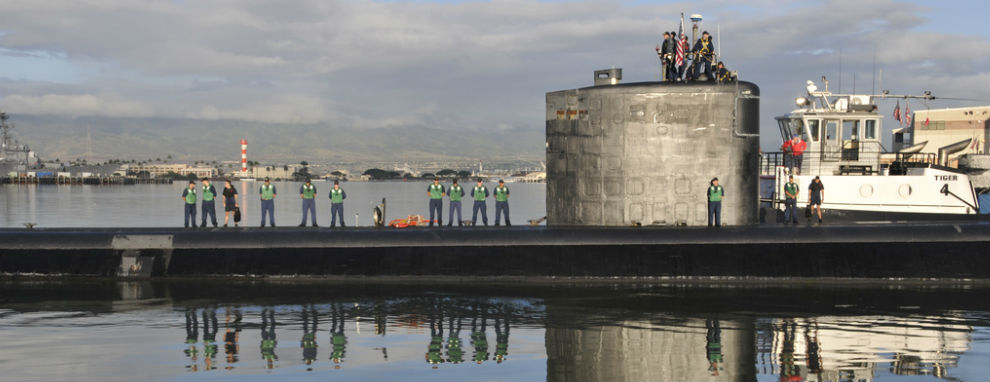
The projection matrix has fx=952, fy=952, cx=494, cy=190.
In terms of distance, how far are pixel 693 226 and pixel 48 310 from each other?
11.8m

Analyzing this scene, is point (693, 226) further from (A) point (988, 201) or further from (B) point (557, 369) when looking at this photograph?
(A) point (988, 201)

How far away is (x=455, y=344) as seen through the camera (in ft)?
42.4

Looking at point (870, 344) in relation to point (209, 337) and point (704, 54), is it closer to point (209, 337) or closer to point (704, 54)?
point (704, 54)

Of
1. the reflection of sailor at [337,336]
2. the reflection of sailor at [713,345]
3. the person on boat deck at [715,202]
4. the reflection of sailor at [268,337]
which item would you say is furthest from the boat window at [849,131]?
the reflection of sailor at [268,337]

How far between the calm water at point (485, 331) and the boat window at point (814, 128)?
18164 mm

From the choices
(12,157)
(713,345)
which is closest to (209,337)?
(713,345)

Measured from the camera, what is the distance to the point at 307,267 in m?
19.0

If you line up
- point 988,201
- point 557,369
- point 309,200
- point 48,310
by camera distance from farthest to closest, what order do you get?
point 988,201 → point 309,200 → point 48,310 → point 557,369

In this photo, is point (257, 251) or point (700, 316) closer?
point (700, 316)

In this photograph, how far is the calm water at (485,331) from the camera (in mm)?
11258

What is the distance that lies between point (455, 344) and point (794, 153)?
2502 centimetres

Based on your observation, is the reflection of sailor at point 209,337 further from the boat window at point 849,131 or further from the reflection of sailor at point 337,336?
the boat window at point 849,131

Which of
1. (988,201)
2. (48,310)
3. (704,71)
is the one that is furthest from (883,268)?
(988,201)

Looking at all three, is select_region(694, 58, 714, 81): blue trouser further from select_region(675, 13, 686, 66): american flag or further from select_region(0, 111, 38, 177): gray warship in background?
select_region(0, 111, 38, 177): gray warship in background
